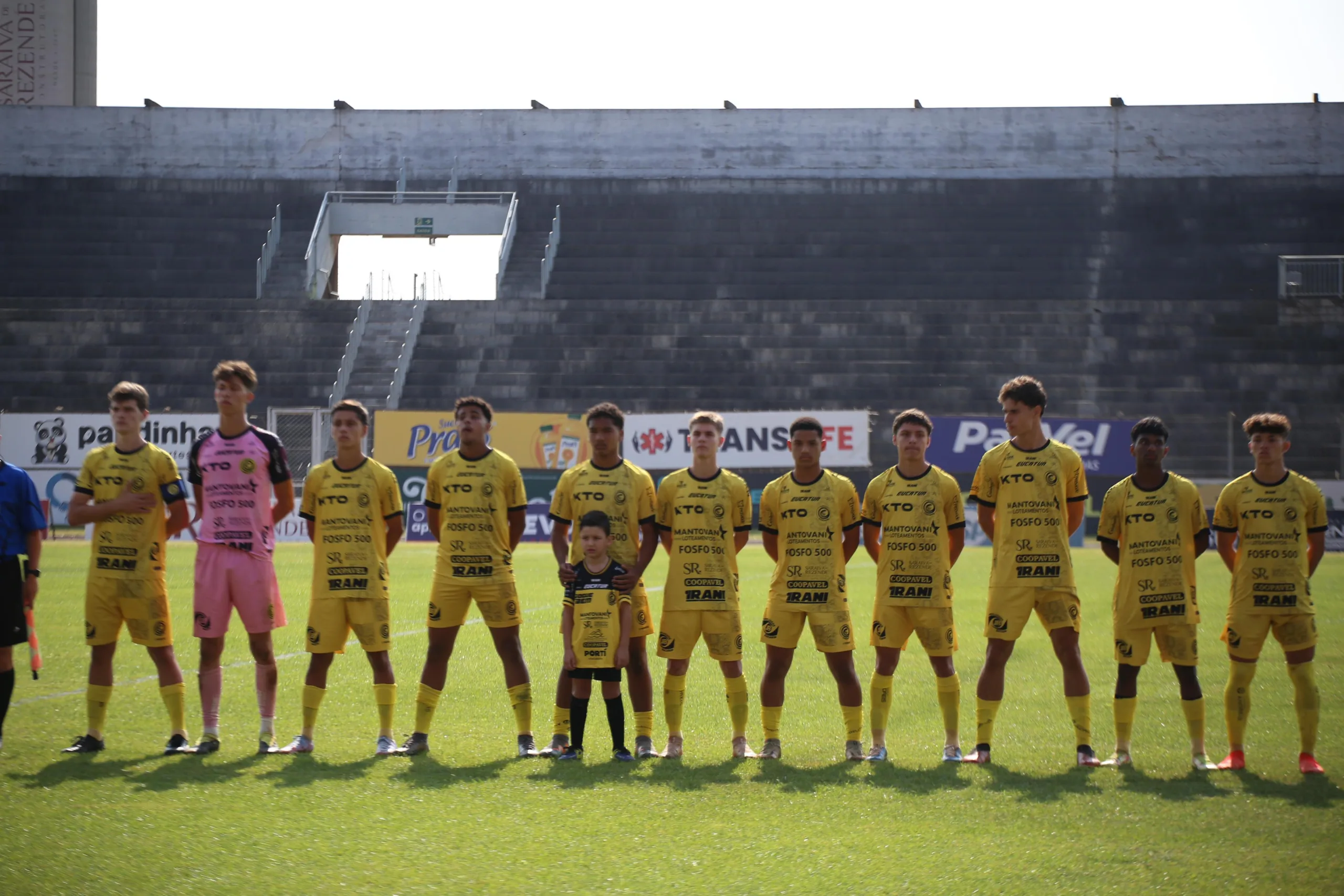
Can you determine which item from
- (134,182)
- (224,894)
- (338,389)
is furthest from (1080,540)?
(134,182)

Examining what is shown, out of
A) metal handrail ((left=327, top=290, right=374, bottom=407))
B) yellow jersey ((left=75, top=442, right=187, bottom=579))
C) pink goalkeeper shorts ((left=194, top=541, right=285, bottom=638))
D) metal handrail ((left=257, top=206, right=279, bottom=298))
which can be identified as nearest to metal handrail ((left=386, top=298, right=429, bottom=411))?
metal handrail ((left=327, top=290, right=374, bottom=407))

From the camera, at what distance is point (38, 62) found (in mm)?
44594

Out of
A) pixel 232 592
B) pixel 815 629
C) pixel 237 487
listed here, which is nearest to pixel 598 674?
pixel 815 629

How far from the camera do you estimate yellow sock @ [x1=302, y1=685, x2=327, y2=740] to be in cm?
744

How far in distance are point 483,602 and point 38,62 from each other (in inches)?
1772

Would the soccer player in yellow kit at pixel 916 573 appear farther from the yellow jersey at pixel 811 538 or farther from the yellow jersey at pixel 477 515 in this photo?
the yellow jersey at pixel 477 515

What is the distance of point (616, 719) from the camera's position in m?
7.36

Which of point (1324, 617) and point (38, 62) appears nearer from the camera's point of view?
point (1324, 617)

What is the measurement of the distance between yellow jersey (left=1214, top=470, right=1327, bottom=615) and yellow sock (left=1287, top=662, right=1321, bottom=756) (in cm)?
35

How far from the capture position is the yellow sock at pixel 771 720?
7441mm

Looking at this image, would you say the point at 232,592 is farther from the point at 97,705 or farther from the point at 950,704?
the point at 950,704

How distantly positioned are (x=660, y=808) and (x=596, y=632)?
1.36m

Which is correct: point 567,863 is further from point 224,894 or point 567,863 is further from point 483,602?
point 483,602

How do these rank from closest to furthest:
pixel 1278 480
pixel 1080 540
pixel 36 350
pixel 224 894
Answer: pixel 224 894 < pixel 1278 480 < pixel 1080 540 < pixel 36 350
